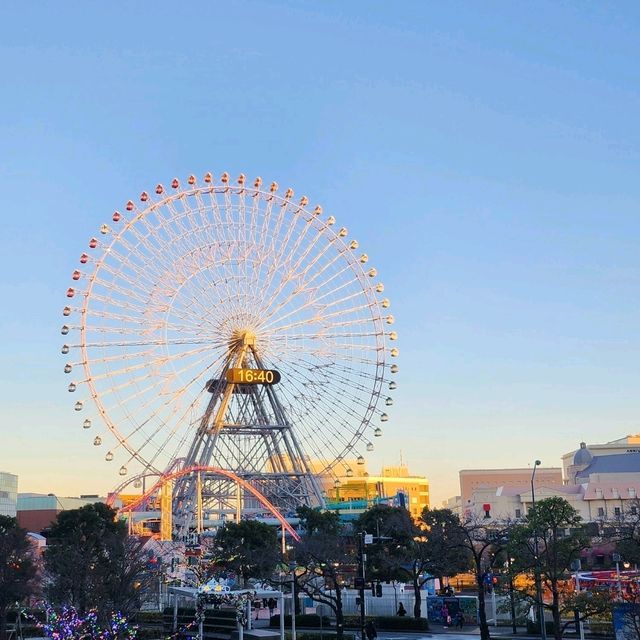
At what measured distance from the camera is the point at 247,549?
62938mm

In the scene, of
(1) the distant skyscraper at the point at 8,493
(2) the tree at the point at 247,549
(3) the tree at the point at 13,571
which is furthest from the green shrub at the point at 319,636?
(1) the distant skyscraper at the point at 8,493

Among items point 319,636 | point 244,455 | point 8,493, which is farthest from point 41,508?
point 319,636

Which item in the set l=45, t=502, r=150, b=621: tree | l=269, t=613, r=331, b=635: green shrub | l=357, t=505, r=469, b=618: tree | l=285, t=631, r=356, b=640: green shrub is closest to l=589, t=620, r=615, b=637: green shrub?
l=285, t=631, r=356, b=640: green shrub

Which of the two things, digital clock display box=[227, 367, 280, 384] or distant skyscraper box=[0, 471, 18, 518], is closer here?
digital clock display box=[227, 367, 280, 384]

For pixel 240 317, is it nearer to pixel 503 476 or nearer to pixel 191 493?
pixel 191 493

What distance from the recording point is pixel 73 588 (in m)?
41.4

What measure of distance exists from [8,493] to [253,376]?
9134 cm

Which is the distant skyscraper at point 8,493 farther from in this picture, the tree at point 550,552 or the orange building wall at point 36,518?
the tree at point 550,552

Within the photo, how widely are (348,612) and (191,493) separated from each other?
1159 inches

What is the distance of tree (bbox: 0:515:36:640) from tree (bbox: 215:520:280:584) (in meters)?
12.6

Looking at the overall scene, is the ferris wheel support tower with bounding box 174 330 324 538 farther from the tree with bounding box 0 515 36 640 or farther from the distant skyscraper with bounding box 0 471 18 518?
the distant skyscraper with bounding box 0 471 18 518

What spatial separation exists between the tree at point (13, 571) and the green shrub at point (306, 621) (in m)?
16.4

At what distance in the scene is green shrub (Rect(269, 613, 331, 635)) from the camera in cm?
5400

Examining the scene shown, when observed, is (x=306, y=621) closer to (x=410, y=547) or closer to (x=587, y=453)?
(x=410, y=547)
